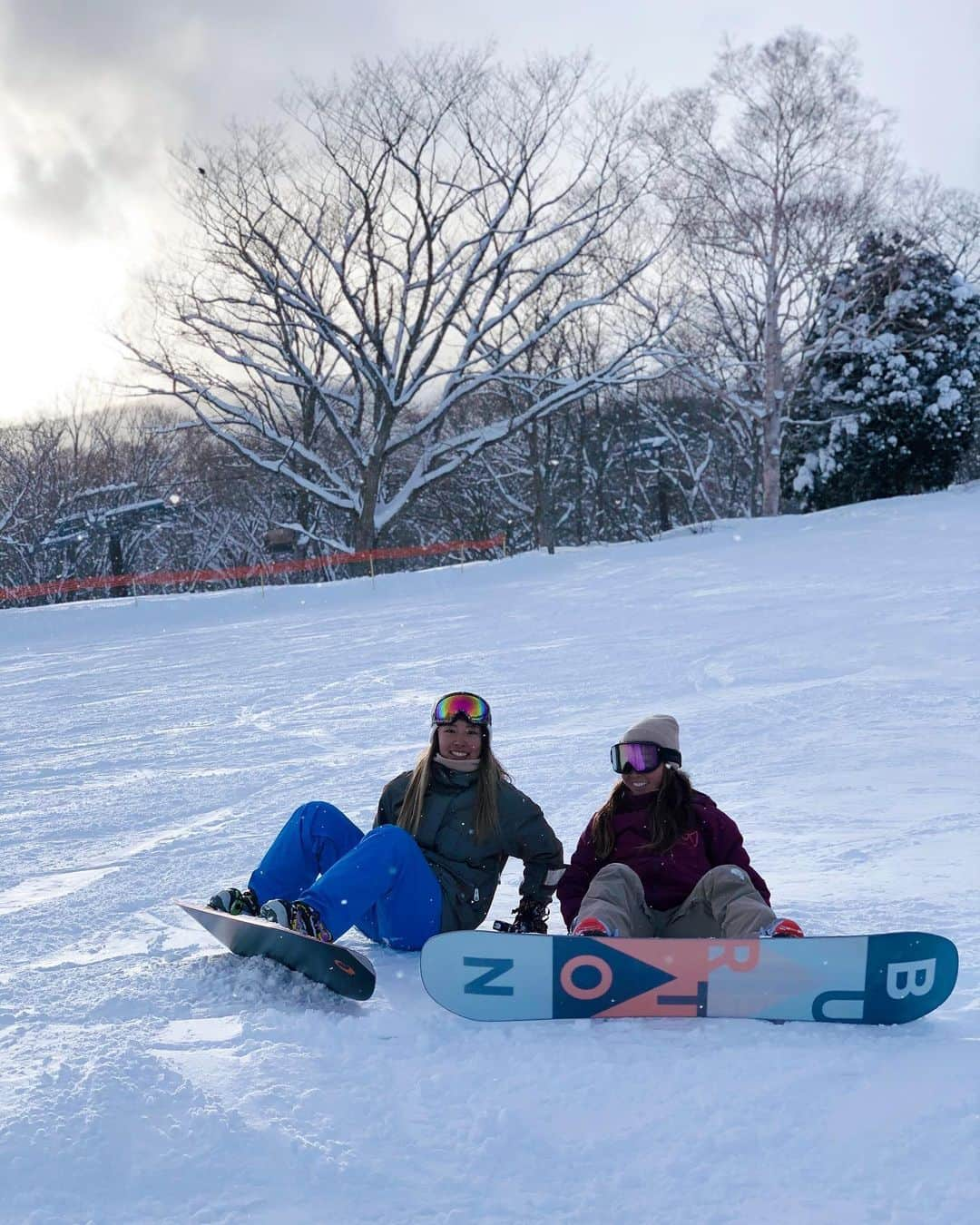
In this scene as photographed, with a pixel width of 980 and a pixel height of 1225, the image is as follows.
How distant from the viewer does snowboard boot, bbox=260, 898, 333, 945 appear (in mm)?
3244

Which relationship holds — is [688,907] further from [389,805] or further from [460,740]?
[389,805]

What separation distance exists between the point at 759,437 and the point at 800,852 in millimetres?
26358

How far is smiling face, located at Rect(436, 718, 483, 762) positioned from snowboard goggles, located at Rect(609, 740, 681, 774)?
0.44 m

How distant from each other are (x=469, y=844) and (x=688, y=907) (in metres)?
0.71

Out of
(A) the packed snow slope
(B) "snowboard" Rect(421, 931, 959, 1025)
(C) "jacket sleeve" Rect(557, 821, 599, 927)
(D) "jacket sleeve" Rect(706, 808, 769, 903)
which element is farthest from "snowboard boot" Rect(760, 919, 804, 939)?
(C) "jacket sleeve" Rect(557, 821, 599, 927)

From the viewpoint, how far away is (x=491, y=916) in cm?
415

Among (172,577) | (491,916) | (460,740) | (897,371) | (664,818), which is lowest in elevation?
(491,916)

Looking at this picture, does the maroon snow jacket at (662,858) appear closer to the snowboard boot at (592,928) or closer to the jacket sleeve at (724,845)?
the jacket sleeve at (724,845)

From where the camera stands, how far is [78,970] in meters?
3.42

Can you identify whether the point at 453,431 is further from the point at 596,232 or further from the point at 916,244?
the point at 916,244

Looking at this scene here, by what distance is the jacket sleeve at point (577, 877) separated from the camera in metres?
3.44

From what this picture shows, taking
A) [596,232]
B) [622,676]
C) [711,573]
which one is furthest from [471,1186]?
[596,232]

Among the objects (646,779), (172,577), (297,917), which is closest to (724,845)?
(646,779)

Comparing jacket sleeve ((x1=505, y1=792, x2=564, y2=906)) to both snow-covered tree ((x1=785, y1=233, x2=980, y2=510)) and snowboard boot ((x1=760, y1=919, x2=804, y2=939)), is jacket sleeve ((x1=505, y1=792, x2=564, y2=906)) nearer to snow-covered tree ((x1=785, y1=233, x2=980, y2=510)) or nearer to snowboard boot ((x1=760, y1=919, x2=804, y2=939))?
snowboard boot ((x1=760, y1=919, x2=804, y2=939))
